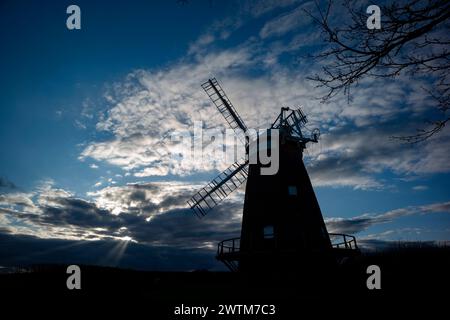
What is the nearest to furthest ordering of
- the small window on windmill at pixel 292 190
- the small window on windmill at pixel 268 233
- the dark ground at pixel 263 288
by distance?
the dark ground at pixel 263 288 < the small window on windmill at pixel 268 233 < the small window on windmill at pixel 292 190

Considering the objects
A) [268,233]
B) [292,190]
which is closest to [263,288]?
[268,233]

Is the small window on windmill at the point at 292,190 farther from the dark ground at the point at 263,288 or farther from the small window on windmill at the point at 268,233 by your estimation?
the dark ground at the point at 263,288

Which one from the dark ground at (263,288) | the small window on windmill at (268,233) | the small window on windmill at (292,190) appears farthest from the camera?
the small window on windmill at (292,190)

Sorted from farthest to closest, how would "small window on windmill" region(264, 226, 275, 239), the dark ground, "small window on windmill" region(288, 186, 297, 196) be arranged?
"small window on windmill" region(288, 186, 297, 196)
"small window on windmill" region(264, 226, 275, 239)
the dark ground

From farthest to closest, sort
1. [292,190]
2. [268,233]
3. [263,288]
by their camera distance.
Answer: [292,190], [268,233], [263,288]

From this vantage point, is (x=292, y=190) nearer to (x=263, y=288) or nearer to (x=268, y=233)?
(x=268, y=233)

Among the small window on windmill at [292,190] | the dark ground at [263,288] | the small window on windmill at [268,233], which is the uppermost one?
the small window on windmill at [292,190]

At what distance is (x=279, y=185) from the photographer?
19.1 meters

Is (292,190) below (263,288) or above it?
above

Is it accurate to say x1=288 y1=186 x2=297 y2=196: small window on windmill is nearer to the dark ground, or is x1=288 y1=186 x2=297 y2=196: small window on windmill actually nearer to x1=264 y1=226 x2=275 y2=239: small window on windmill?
x1=264 y1=226 x2=275 y2=239: small window on windmill

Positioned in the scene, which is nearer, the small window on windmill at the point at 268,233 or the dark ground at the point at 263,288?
the dark ground at the point at 263,288

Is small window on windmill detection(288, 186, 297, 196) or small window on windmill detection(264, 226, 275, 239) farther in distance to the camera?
small window on windmill detection(288, 186, 297, 196)

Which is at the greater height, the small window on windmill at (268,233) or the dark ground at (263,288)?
the small window on windmill at (268,233)
